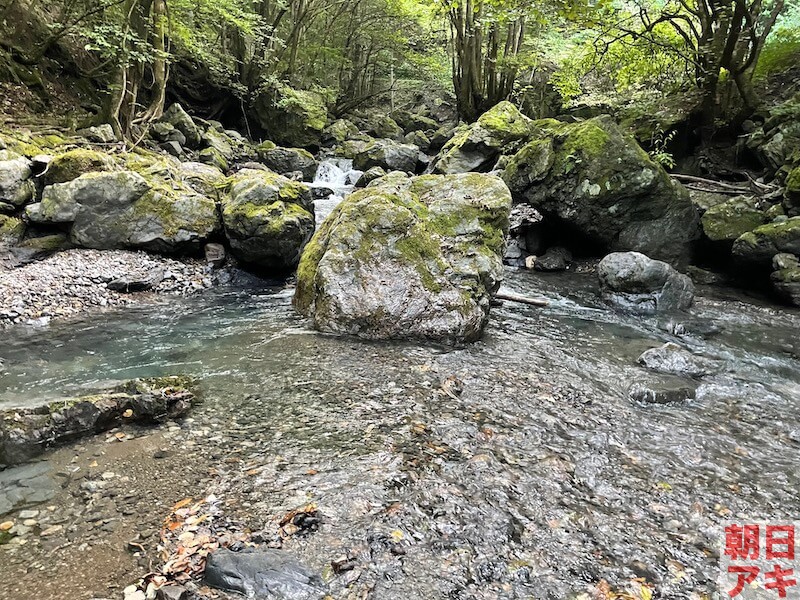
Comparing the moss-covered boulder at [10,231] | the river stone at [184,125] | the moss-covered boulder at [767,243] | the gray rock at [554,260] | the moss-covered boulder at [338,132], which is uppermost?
the moss-covered boulder at [338,132]

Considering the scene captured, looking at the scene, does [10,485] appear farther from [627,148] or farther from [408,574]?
[627,148]

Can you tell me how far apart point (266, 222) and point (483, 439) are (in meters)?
6.73

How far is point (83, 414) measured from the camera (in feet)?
13.0

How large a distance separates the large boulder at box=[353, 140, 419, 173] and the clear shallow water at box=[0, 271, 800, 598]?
14.8 metres

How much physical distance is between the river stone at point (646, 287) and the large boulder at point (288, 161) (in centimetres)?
1340

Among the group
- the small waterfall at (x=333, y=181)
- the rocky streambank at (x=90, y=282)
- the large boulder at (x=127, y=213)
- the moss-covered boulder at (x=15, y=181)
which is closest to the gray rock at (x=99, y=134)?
the moss-covered boulder at (x=15, y=181)

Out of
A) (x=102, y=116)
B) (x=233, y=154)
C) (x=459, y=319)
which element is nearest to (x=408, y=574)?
(x=459, y=319)

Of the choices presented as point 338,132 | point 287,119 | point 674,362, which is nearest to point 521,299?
point 674,362

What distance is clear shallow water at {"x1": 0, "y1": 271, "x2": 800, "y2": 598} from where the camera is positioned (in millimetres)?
2852

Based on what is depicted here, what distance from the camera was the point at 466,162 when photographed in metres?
16.8

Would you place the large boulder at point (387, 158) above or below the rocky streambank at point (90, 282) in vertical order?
above

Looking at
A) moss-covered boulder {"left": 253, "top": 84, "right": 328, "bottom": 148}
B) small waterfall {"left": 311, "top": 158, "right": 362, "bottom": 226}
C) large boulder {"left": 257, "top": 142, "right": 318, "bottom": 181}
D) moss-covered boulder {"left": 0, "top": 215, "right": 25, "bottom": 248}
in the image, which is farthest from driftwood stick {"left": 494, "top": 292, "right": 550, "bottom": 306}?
moss-covered boulder {"left": 253, "top": 84, "right": 328, "bottom": 148}

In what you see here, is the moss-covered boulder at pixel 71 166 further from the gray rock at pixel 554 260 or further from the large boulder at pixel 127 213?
the gray rock at pixel 554 260

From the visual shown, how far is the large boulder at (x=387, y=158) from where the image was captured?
20.7 meters
